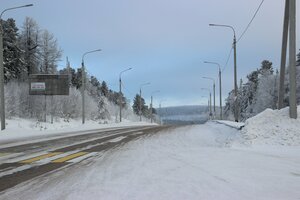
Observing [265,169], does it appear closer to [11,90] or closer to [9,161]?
[9,161]

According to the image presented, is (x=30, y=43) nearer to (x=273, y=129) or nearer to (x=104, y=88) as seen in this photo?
(x=273, y=129)

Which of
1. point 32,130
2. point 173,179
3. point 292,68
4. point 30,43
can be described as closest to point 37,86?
point 32,130

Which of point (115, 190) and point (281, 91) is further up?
point (281, 91)

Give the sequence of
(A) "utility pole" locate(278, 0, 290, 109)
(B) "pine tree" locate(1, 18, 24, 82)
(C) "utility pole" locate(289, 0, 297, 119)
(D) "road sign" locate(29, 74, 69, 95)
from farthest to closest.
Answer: (B) "pine tree" locate(1, 18, 24, 82)
(D) "road sign" locate(29, 74, 69, 95)
(A) "utility pole" locate(278, 0, 290, 109)
(C) "utility pole" locate(289, 0, 297, 119)

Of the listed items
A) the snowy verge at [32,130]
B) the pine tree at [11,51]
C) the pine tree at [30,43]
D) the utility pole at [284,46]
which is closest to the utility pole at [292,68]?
the utility pole at [284,46]

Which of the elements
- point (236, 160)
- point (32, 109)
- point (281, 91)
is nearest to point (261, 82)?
point (32, 109)

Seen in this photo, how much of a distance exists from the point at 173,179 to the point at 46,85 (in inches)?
1956

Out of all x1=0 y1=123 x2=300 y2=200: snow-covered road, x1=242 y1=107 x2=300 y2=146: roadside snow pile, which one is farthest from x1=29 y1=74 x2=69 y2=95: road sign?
x1=0 y1=123 x2=300 y2=200: snow-covered road

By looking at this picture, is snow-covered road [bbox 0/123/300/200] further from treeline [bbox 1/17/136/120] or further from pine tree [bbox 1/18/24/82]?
pine tree [bbox 1/18/24/82]

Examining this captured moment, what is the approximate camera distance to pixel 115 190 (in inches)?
333

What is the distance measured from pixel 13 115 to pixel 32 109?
6.15m

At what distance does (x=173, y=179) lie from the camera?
31.8 feet

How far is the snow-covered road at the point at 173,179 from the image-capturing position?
26.5 feet

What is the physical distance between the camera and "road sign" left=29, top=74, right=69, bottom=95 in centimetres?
5694
